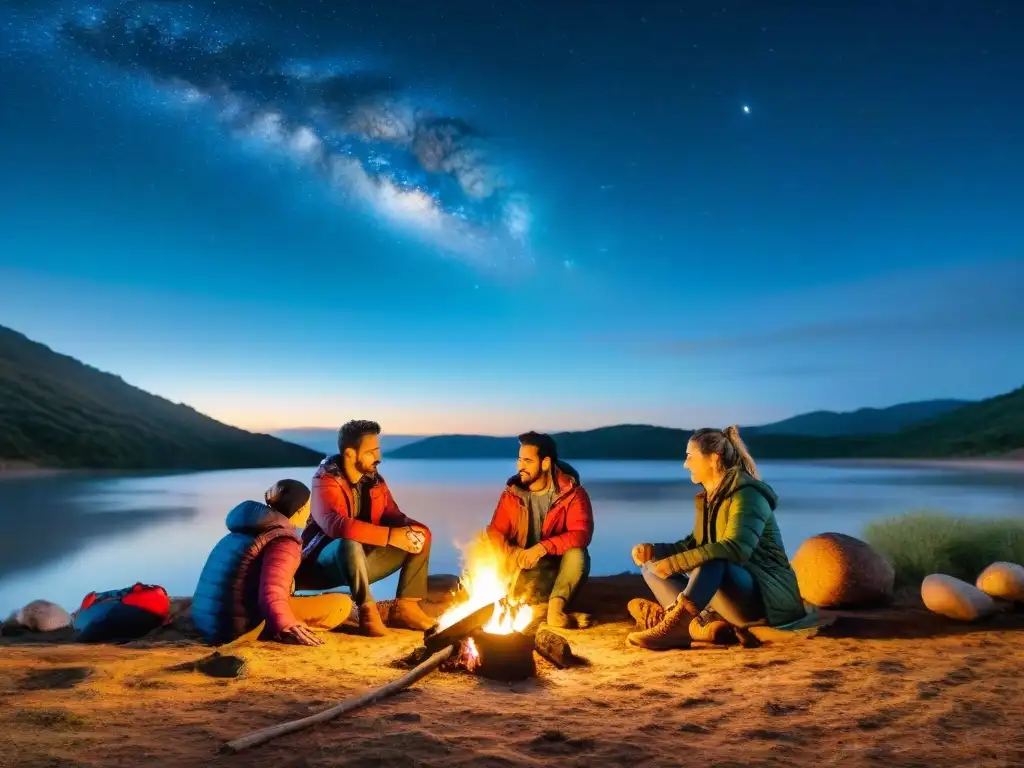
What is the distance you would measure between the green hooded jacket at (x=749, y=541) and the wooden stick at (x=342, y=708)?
1978 millimetres

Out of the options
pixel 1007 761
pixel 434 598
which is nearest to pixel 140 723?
pixel 1007 761

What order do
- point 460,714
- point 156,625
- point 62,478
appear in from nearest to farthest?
point 460,714, point 156,625, point 62,478

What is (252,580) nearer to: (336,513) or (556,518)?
(336,513)

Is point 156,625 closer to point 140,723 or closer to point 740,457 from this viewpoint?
point 140,723

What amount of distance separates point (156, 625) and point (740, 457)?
519 centimetres

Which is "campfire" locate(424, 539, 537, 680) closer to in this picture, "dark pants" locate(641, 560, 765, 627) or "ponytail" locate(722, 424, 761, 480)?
"dark pants" locate(641, 560, 765, 627)

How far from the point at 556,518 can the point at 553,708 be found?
9.51 feet

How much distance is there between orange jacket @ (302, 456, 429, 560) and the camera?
6496 millimetres

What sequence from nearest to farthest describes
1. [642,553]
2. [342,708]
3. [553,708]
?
1. [342,708]
2. [553,708]
3. [642,553]

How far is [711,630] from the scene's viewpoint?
5.88m

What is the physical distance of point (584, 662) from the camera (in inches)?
216

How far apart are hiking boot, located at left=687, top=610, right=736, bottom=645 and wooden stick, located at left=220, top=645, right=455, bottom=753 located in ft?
6.79


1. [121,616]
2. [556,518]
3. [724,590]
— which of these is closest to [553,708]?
[724,590]

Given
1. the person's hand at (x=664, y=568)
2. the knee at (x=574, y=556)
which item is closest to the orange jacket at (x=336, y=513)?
the knee at (x=574, y=556)
